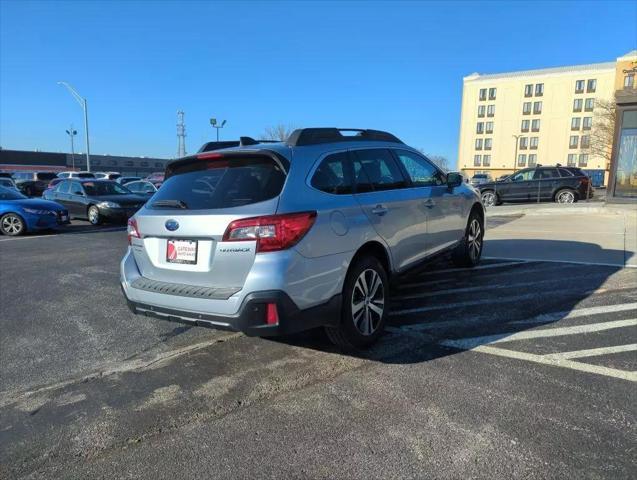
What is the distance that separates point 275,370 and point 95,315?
2700 millimetres

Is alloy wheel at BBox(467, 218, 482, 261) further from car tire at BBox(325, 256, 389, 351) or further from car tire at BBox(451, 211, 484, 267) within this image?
car tire at BBox(325, 256, 389, 351)

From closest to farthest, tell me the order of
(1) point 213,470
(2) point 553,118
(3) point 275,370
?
(1) point 213,470, (3) point 275,370, (2) point 553,118

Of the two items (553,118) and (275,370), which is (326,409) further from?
(553,118)

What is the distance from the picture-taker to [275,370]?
3.83 metres

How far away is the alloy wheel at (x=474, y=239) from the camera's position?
22.8 ft

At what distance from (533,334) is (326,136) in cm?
259

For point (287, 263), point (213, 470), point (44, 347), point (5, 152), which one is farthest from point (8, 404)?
point (5, 152)

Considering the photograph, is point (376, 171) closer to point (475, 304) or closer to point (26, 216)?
point (475, 304)

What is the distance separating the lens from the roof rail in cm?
392

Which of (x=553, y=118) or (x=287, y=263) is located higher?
(x=553, y=118)

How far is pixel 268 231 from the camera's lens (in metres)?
3.27

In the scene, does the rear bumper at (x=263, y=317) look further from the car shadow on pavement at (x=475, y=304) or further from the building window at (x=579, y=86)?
the building window at (x=579, y=86)

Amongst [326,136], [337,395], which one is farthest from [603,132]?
[337,395]

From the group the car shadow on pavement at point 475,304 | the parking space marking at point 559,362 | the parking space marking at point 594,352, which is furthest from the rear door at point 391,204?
the parking space marking at point 594,352
